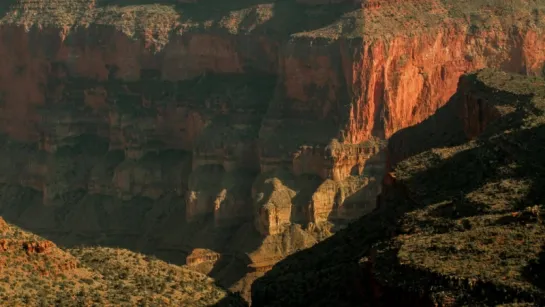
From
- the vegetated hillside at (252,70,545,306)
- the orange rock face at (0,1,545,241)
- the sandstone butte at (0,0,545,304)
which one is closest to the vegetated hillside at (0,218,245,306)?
the vegetated hillside at (252,70,545,306)

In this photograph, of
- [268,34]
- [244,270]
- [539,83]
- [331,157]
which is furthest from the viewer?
[268,34]

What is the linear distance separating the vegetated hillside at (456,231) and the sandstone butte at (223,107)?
15.9 meters

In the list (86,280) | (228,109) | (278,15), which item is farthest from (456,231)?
(278,15)

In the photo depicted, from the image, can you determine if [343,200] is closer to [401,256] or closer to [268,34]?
[268,34]

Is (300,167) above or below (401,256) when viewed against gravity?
above

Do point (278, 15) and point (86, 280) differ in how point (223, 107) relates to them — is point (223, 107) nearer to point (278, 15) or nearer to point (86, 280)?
point (278, 15)

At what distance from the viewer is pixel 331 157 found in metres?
72.4

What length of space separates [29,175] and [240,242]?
16.4m

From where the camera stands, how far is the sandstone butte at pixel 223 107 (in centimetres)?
7281

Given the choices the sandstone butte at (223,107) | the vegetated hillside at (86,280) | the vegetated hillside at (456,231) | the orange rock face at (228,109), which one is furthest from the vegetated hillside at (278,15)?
the vegetated hillside at (86,280)

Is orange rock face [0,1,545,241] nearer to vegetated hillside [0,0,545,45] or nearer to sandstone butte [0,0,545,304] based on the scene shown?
sandstone butte [0,0,545,304]

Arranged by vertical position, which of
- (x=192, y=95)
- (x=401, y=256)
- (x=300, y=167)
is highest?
(x=192, y=95)

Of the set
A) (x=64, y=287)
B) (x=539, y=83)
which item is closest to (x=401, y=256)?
(x=64, y=287)

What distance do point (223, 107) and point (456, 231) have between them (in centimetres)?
3879
